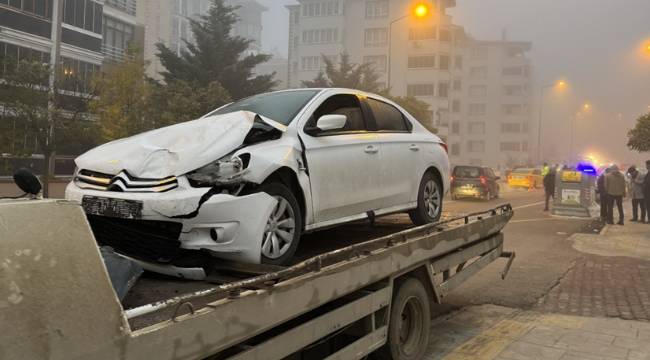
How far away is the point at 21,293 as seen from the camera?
173 centimetres

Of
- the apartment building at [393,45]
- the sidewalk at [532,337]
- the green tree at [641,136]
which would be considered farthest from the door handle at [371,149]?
the apartment building at [393,45]

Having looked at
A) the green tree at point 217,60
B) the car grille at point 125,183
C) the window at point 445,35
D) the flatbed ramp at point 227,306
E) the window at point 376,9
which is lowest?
the flatbed ramp at point 227,306

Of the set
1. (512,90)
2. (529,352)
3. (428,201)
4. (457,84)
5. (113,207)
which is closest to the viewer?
(113,207)

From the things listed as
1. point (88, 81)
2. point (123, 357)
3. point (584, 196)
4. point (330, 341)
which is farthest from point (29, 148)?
point (584, 196)

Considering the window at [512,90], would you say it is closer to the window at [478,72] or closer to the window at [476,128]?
the window at [478,72]

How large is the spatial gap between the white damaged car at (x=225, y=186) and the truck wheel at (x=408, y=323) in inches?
29.5

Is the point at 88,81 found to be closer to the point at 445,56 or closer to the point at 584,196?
the point at 584,196

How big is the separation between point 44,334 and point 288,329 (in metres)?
1.56

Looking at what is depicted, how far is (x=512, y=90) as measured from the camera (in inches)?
3497

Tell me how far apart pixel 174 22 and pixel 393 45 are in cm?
5855

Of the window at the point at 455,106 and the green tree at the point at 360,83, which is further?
the window at the point at 455,106

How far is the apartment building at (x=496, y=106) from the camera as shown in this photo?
84375 mm

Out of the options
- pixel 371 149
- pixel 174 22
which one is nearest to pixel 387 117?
pixel 371 149

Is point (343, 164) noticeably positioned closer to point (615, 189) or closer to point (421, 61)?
point (615, 189)
